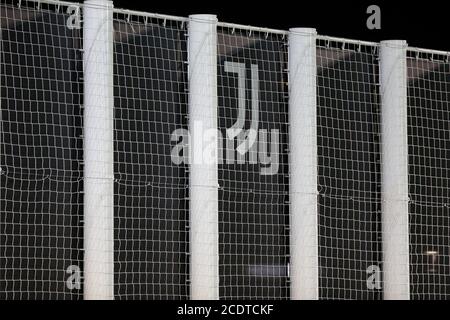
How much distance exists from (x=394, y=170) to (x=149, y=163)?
309cm

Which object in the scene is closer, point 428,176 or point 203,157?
point 203,157

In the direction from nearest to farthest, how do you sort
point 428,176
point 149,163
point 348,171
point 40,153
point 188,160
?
1. point 40,153
2. point 149,163
3. point 188,160
4. point 348,171
5. point 428,176

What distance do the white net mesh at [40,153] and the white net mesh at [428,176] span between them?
4.28 m

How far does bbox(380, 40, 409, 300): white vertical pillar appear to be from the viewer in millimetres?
13234

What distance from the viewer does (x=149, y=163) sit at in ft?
39.6

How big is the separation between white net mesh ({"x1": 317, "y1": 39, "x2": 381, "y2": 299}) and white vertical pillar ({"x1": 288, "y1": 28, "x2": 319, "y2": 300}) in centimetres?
33

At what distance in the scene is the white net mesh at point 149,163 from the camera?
11898mm

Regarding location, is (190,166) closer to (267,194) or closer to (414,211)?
(267,194)

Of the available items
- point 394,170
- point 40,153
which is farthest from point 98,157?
point 394,170

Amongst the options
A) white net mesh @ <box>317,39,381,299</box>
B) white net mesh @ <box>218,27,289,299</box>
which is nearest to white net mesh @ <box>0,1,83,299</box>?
white net mesh @ <box>218,27,289,299</box>

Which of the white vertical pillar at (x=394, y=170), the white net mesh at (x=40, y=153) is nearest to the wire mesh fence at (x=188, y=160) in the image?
the white net mesh at (x=40, y=153)

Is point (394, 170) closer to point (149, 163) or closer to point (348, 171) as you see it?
point (348, 171)

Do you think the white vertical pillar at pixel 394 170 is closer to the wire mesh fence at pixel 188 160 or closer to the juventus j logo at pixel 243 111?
the wire mesh fence at pixel 188 160

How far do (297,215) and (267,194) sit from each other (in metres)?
0.42
